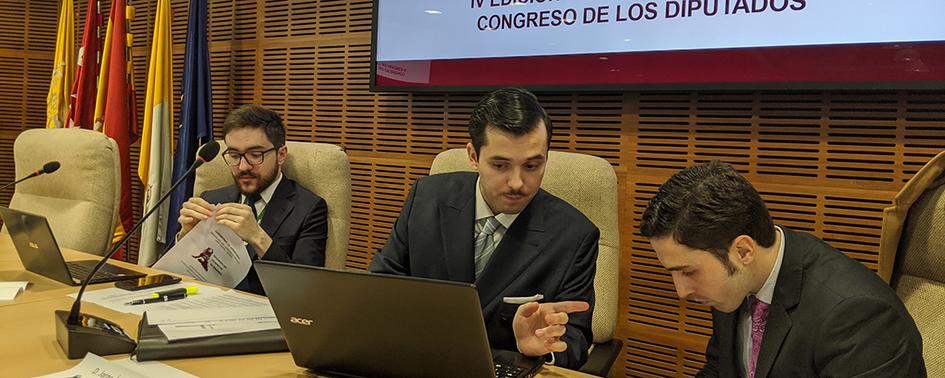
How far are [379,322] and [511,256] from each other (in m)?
0.66

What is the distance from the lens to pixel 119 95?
4359 millimetres

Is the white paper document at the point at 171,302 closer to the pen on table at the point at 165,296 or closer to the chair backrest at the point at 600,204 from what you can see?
the pen on table at the point at 165,296

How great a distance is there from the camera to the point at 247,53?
4297mm

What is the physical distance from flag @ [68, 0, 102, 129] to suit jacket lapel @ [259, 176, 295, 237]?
2.60m

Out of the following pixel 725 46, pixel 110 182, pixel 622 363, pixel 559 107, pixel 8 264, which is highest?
pixel 725 46

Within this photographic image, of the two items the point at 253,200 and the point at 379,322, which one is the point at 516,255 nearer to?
the point at 379,322

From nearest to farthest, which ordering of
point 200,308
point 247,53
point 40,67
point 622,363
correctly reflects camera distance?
point 200,308 < point 622,363 < point 247,53 < point 40,67

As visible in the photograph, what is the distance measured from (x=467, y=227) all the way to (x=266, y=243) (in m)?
0.72

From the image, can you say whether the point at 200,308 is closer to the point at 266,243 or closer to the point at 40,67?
the point at 266,243

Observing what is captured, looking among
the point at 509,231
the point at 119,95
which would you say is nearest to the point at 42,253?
the point at 509,231

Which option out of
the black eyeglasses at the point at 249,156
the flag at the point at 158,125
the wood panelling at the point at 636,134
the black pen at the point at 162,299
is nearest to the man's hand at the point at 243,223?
the black pen at the point at 162,299

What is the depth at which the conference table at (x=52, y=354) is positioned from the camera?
1402 mm

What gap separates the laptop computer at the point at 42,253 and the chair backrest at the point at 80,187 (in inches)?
21.8

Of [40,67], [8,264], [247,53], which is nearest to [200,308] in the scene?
[8,264]
